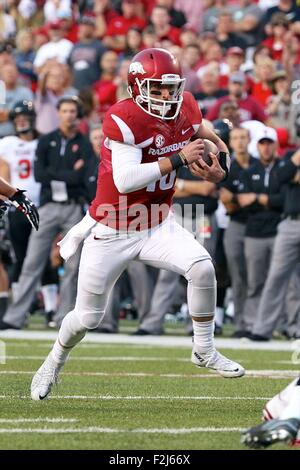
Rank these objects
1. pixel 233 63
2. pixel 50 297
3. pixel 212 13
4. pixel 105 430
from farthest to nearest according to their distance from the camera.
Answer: pixel 212 13 → pixel 233 63 → pixel 50 297 → pixel 105 430

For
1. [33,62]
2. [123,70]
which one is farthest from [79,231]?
[33,62]

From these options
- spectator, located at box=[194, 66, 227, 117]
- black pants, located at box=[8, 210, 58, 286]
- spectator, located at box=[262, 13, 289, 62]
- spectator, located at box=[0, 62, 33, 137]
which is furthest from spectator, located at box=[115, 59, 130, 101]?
spectator, located at box=[262, 13, 289, 62]

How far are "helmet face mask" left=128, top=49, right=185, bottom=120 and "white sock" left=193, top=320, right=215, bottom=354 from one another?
112cm

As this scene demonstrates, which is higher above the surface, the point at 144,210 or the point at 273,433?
the point at 144,210

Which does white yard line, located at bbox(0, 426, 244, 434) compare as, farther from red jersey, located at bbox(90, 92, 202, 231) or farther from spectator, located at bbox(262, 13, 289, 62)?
spectator, located at bbox(262, 13, 289, 62)

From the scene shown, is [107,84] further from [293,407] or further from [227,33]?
[293,407]

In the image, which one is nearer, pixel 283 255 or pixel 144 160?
pixel 144 160

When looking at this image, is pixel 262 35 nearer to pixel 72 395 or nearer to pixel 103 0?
pixel 103 0

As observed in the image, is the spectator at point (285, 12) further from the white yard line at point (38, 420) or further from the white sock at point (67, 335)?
the white yard line at point (38, 420)

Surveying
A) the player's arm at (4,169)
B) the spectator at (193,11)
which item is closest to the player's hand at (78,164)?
the player's arm at (4,169)

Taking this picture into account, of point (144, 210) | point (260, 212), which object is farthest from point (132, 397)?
point (260, 212)

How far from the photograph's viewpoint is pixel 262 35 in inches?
673

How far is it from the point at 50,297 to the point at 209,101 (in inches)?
123

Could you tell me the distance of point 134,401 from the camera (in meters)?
6.64
